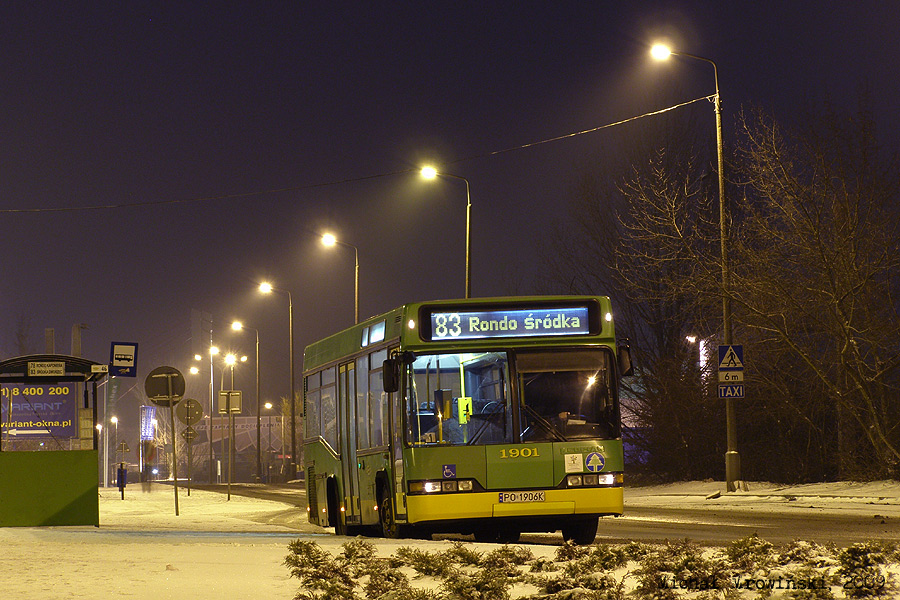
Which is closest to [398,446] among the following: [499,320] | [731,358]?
[499,320]

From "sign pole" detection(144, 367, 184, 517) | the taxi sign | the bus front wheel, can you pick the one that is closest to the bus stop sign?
"sign pole" detection(144, 367, 184, 517)

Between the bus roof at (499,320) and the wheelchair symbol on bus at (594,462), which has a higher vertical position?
the bus roof at (499,320)

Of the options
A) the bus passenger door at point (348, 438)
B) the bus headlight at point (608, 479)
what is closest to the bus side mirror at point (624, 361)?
the bus headlight at point (608, 479)

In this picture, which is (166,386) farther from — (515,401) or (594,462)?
(594,462)

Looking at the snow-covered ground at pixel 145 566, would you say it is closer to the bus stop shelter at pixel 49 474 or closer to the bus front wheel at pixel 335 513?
the bus stop shelter at pixel 49 474

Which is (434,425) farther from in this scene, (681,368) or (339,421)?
(681,368)

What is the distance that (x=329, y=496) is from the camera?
1820 cm

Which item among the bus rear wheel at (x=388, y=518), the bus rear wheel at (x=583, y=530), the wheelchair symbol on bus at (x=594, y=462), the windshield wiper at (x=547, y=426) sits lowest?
the bus rear wheel at (x=583, y=530)

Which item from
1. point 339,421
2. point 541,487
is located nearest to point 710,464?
point 339,421

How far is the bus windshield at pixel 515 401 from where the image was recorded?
13.7m

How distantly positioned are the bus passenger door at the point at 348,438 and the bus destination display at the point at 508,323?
2.73 meters

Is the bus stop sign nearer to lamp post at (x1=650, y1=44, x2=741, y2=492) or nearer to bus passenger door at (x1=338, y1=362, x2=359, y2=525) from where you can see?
bus passenger door at (x1=338, y1=362, x2=359, y2=525)

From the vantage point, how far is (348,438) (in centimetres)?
1691

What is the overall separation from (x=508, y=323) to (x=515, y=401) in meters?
0.95
